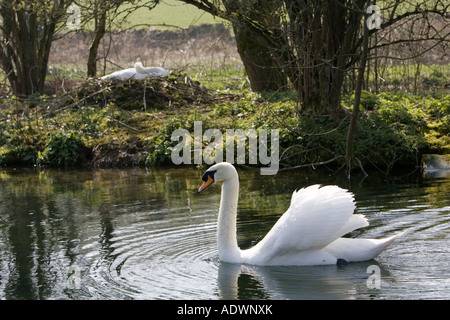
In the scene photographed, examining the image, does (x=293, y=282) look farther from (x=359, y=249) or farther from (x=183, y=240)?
(x=183, y=240)

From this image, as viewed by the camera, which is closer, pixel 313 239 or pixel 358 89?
pixel 313 239

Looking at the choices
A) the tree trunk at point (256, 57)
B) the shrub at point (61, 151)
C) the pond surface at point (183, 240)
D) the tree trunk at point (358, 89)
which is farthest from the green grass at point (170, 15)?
the tree trunk at point (358, 89)

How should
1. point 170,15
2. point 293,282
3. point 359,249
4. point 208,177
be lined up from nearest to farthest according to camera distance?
1. point 293,282
2. point 359,249
3. point 208,177
4. point 170,15

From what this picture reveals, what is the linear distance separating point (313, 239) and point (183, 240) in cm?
185

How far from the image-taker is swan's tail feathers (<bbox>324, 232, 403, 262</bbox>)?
743cm

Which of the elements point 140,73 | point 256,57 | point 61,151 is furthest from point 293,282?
point 140,73

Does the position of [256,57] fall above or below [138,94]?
above

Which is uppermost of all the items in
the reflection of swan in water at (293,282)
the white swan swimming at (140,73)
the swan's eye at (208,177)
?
the white swan swimming at (140,73)

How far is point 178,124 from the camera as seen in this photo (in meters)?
15.2

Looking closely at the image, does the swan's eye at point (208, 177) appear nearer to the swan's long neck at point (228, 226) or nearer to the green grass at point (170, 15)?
the swan's long neck at point (228, 226)

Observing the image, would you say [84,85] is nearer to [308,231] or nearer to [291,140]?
[291,140]

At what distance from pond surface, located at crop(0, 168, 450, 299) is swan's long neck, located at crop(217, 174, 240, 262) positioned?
15 centimetres

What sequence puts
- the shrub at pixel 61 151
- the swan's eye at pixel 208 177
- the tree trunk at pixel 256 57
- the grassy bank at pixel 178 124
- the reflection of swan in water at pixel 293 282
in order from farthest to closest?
the tree trunk at pixel 256 57 < the shrub at pixel 61 151 < the grassy bank at pixel 178 124 < the swan's eye at pixel 208 177 < the reflection of swan in water at pixel 293 282

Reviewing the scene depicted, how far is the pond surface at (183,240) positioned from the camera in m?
6.81
